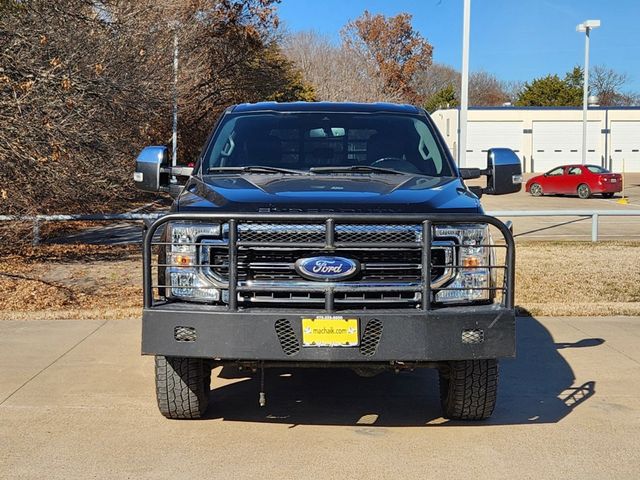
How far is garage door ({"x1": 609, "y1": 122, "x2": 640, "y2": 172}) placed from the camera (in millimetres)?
61128

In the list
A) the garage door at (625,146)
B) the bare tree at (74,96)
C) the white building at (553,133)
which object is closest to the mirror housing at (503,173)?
the bare tree at (74,96)

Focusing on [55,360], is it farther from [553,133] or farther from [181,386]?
[553,133]

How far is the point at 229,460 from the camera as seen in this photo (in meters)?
4.70

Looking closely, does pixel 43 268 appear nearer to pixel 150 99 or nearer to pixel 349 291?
pixel 150 99

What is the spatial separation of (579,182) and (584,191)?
0.42 meters

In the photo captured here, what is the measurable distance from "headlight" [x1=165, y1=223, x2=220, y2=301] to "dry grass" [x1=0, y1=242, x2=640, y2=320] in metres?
4.19

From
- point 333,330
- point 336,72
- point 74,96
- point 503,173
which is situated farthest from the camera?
point 336,72

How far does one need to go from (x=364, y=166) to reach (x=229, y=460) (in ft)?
7.45

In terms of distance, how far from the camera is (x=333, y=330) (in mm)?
4566

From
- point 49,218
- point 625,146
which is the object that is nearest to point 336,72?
point 625,146

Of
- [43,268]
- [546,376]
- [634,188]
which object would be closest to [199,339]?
[546,376]

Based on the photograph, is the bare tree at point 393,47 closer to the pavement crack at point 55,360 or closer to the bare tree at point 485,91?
the bare tree at point 485,91

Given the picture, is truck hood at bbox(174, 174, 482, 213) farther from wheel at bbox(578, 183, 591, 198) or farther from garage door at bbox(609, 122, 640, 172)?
garage door at bbox(609, 122, 640, 172)

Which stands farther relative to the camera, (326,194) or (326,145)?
(326,145)
